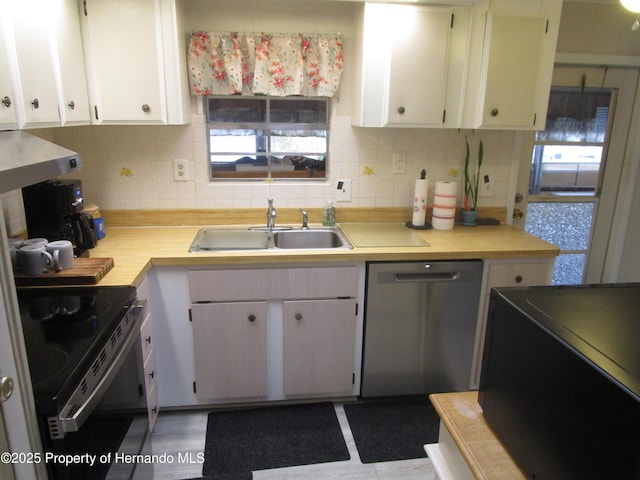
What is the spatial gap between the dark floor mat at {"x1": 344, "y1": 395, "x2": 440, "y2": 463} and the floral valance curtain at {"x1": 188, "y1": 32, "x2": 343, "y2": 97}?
1.77 meters

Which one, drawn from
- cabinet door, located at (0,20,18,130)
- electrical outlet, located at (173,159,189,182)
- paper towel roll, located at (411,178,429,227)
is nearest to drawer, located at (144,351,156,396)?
electrical outlet, located at (173,159,189,182)

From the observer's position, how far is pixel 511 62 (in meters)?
2.28

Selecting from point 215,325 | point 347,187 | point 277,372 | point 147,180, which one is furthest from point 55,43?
point 277,372

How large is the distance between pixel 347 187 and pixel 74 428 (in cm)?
195

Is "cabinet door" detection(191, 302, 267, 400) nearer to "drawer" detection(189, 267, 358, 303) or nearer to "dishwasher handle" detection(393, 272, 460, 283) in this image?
"drawer" detection(189, 267, 358, 303)

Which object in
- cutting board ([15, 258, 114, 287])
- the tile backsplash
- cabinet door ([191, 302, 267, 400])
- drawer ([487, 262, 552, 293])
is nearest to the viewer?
cutting board ([15, 258, 114, 287])

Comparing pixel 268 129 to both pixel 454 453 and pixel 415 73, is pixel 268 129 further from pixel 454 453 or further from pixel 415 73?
pixel 454 453

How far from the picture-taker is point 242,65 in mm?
2453

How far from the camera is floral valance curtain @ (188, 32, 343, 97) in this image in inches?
94.8

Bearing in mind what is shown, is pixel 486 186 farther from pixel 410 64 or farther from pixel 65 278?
pixel 65 278

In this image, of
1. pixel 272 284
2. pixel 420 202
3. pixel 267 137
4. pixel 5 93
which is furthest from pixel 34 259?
pixel 420 202

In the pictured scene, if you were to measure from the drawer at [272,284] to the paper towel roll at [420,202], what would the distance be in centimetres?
64

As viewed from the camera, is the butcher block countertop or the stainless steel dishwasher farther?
the stainless steel dishwasher

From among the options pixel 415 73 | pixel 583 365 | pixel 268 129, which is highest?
pixel 415 73
